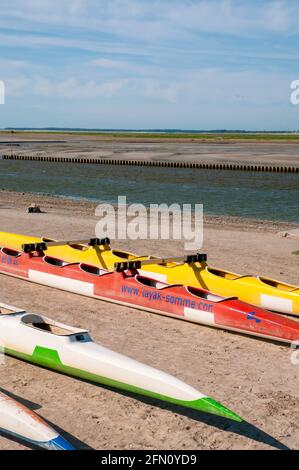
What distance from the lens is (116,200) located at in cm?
3194

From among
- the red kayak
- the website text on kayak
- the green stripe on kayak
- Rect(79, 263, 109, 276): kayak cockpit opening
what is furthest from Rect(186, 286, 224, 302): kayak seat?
the website text on kayak

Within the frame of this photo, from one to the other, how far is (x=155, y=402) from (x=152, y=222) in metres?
14.7

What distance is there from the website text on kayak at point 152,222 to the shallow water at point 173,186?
83.0 inches

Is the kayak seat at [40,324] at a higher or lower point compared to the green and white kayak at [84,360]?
higher

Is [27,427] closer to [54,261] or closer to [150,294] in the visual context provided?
[150,294]

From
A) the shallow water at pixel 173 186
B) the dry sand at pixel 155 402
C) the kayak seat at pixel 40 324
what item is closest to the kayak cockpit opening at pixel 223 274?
the dry sand at pixel 155 402

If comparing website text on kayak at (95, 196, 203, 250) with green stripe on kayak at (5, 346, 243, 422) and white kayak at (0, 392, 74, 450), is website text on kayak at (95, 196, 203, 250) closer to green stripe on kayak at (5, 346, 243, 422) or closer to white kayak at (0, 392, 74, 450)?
green stripe on kayak at (5, 346, 243, 422)

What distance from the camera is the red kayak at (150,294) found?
9.61m

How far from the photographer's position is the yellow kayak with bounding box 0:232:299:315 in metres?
11.1

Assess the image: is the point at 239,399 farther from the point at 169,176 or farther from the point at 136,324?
the point at 169,176

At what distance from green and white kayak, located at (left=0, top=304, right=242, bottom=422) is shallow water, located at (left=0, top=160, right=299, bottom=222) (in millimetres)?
18660

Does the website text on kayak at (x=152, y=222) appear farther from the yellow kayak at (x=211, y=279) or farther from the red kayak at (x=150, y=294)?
the red kayak at (x=150, y=294)

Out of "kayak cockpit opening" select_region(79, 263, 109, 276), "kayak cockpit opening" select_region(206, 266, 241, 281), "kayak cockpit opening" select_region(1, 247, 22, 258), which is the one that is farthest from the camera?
"kayak cockpit opening" select_region(1, 247, 22, 258)

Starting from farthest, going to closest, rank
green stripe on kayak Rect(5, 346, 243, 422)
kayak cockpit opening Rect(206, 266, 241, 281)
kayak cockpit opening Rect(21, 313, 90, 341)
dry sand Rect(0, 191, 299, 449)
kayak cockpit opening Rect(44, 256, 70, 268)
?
1. kayak cockpit opening Rect(44, 256, 70, 268)
2. kayak cockpit opening Rect(206, 266, 241, 281)
3. kayak cockpit opening Rect(21, 313, 90, 341)
4. dry sand Rect(0, 191, 299, 449)
5. green stripe on kayak Rect(5, 346, 243, 422)
